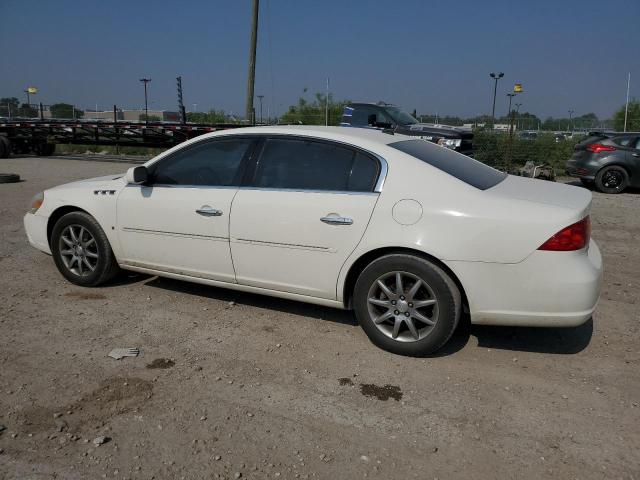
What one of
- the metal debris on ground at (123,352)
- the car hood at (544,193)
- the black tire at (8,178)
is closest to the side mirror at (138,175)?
→ the metal debris on ground at (123,352)

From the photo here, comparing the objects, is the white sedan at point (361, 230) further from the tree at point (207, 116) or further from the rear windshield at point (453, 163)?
the tree at point (207, 116)

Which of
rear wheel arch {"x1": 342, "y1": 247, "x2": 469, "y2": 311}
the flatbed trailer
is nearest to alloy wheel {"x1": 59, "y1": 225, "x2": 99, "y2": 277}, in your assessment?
rear wheel arch {"x1": 342, "y1": 247, "x2": 469, "y2": 311}

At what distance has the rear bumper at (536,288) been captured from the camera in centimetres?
341

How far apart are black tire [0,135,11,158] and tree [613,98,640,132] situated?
111 feet

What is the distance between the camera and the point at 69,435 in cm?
282

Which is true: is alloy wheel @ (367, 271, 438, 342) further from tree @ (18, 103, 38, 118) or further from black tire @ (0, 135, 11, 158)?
tree @ (18, 103, 38, 118)

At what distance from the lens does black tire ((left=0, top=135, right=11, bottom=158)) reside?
19395mm

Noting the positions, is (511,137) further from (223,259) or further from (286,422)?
(286,422)

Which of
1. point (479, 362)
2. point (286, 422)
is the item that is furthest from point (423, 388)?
point (286, 422)

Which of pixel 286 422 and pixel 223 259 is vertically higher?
pixel 223 259

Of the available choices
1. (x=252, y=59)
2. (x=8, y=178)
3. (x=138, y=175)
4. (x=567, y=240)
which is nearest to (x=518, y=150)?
(x=252, y=59)

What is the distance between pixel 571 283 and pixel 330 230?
1587 mm

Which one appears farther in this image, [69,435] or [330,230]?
[330,230]

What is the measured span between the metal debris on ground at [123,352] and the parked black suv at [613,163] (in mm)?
11994
